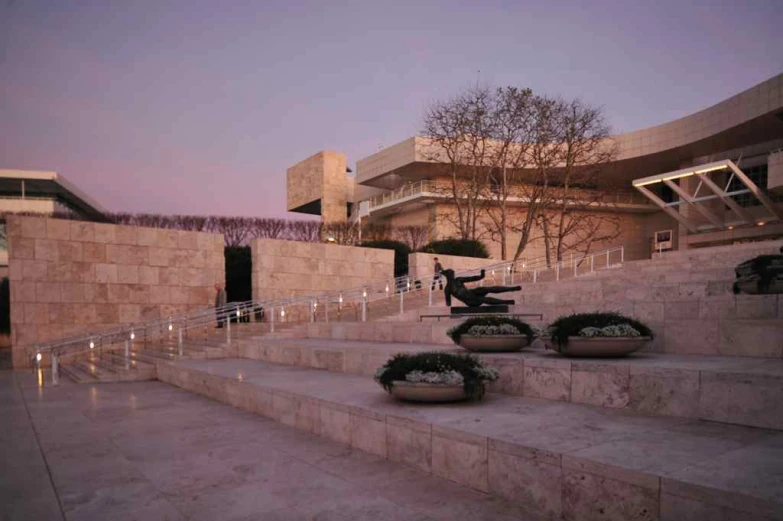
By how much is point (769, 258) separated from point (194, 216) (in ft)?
85.5

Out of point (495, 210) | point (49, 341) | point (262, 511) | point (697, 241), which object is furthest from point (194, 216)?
point (697, 241)

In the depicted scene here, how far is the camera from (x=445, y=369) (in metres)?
6.13

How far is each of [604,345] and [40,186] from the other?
48.9 meters

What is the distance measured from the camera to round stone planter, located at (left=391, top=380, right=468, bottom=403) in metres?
5.96

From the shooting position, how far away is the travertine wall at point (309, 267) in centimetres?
1847

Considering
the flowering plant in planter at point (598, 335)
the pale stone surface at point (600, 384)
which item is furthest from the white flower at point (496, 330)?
the pale stone surface at point (600, 384)

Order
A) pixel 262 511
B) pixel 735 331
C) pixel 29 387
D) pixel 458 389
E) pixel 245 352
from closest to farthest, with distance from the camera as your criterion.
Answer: pixel 262 511 → pixel 458 389 → pixel 735 331 → pixel 29 387 → pixel 245 352

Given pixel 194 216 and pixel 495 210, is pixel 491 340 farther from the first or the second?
pixel 495 210

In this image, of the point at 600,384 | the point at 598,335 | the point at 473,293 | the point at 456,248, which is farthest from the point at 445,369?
the point at 456,248

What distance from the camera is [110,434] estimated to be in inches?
282

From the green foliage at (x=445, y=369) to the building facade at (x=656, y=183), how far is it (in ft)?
70.5

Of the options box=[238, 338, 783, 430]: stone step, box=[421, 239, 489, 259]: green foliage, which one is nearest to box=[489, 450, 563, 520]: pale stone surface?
box=[238, 338, 783, 430]: stone step

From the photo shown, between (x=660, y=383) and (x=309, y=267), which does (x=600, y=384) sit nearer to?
(x=660, y=383)

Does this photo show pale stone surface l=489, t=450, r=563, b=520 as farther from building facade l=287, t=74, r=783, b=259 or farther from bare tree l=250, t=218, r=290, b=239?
bare tree l=250, t=218, r=290, b=239
